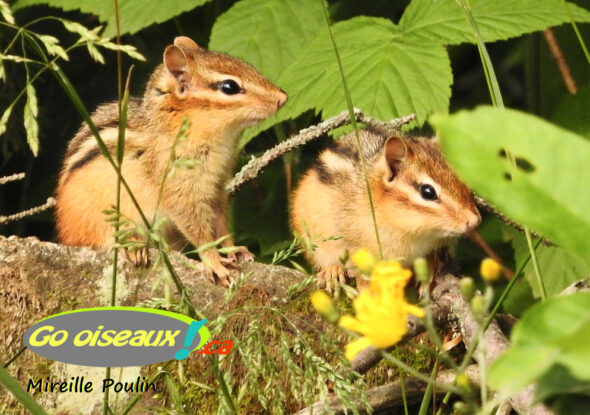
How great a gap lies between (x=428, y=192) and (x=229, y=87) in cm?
75

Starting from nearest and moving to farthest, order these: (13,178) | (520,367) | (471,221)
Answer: (520,367), (13,178), (471,221)

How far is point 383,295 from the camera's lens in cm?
125

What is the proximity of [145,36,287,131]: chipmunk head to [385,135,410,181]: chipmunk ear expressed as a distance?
376mm

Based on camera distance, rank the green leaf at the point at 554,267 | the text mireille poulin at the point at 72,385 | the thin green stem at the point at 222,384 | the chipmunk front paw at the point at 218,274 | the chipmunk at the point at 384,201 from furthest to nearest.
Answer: the green leaf at the point at 554,267 < the chipmunk at the point at 384,201 < the chipmunk front paw at the point at 218,274 < the text mireille poulin at the point at 72,385 < the thin green stem at the point at 222,384

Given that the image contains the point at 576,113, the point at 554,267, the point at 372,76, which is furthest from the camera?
the point at 576,113

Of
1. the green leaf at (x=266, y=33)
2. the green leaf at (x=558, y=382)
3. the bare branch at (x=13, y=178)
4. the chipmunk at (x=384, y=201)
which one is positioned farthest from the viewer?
the green leaf at (x=266, y=33)

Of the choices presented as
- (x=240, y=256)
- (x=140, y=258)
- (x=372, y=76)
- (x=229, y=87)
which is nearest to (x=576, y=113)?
(x=372, y=76)

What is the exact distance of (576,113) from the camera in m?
3.32

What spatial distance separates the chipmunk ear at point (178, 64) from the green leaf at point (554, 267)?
1328 millimetres

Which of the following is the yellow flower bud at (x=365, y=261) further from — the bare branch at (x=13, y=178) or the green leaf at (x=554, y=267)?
the green leaf at (x=554, y=267)

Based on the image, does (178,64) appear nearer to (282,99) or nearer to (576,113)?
(282,99)

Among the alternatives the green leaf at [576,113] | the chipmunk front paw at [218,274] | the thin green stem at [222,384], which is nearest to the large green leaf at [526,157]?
the thin green stem at [222,384]

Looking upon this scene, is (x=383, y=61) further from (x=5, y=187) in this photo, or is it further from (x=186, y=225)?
(x=5, y=187)

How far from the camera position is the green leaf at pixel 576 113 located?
330 centimetres
